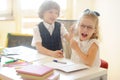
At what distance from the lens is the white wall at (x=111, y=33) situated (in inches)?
119

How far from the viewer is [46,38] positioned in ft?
7.02

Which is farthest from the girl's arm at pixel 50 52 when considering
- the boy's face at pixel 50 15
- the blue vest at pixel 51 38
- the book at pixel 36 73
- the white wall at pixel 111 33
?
the white wall at pixel 111 33

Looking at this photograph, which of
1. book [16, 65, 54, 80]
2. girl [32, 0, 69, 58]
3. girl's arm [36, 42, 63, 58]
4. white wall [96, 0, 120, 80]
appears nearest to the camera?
book [16, 65, 54, 80]

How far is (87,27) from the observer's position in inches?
69.3

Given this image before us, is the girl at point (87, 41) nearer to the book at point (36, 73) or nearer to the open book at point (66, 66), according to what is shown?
the open book at point (66, 66)

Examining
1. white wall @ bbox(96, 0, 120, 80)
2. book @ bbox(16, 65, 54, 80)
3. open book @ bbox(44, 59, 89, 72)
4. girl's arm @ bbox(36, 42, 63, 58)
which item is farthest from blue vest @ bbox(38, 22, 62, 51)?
white wall @ bbox(96, 0, 120, 80)

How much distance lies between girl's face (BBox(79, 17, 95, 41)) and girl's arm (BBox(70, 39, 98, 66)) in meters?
0.11

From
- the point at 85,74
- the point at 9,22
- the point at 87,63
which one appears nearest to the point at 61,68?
the point at 85,74

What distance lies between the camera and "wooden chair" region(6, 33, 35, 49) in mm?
2512

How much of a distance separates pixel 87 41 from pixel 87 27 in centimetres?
12

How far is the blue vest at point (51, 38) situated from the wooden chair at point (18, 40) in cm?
41

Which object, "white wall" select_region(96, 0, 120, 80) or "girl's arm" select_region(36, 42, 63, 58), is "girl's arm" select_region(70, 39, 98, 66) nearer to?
"girl's arm" select_region(36, 42, 63, 58)

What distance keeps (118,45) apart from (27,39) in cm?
127

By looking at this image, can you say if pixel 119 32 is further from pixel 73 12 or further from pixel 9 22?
pixel 9 22
